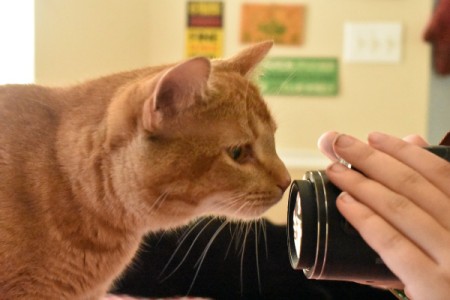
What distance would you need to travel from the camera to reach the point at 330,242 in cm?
65

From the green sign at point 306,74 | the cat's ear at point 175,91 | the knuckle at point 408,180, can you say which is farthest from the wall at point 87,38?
the knuckle at point 408,180

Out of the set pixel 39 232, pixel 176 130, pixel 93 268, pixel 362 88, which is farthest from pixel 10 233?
pixel 362 88

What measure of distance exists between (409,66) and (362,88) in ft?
0.56

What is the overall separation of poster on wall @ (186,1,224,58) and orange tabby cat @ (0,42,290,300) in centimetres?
107

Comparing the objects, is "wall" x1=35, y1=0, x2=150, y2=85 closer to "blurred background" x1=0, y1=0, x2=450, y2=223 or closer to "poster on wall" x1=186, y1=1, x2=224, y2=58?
"blurred background" x1=0, y1=0, x2=450, y2=223

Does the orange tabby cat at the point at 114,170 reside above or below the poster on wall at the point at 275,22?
below

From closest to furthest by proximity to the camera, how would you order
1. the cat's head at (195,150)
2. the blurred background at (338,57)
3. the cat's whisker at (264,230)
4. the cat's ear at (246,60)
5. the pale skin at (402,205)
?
1. the pale skin at (402,205)
2. the cat's head at (195,150)
3. the cat's ear at (246,60)
4. the cat's whisker at (264,230)
5. the blurred background at (338,57)

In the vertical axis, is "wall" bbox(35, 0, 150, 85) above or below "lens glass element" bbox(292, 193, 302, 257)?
above

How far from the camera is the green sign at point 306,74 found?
73.3 inches

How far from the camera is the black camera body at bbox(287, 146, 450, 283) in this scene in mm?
645

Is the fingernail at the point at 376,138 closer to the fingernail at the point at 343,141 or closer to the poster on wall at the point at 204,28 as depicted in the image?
the fingernail at the point at 343,141

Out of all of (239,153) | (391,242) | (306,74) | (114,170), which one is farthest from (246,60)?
(306,74)

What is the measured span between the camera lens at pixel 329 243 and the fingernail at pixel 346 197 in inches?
0.4

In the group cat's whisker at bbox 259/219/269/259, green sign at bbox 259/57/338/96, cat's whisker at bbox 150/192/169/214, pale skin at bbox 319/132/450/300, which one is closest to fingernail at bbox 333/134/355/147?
pale skin at bbox 319/132/450/300
